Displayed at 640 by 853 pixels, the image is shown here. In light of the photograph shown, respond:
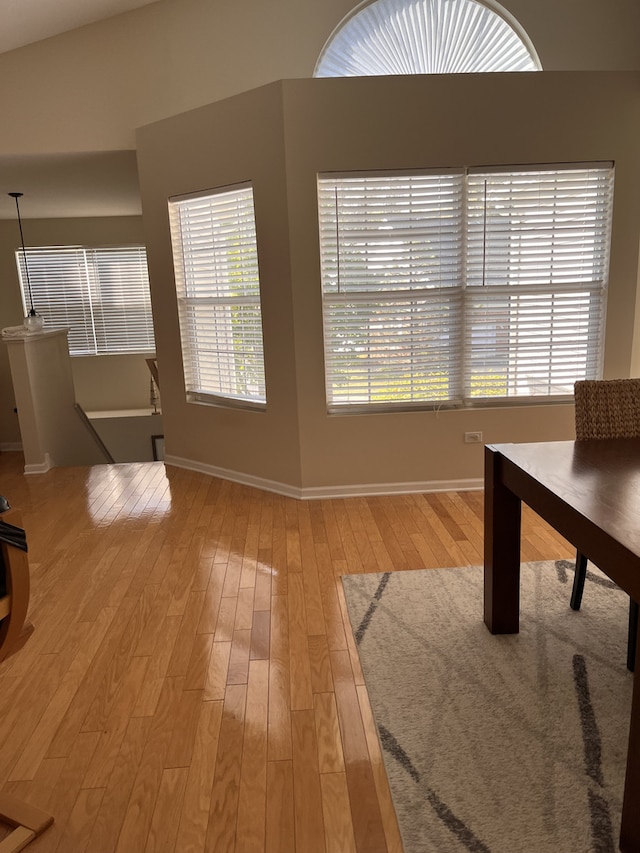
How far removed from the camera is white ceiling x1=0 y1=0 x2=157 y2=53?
394 cm

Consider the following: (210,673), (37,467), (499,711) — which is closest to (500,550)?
(499,711)

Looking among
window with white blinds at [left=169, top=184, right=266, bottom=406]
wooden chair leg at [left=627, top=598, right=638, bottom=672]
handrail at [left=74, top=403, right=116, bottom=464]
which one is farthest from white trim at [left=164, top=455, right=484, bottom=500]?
handrail at [left=74, top=403, right=116, bottom=464]

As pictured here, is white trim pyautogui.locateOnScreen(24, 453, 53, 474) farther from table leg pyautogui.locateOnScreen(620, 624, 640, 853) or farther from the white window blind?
table leg pyautogui.locateOnScreen(620, 624, 640, 853)

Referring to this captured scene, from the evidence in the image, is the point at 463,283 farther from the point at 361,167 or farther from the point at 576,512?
the point at 576,512

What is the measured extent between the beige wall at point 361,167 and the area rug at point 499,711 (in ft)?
4.38

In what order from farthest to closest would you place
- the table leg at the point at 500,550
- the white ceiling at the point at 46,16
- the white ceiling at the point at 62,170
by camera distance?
the white ceiling at the point at 62,170 < the white ceiling at the point at 46,16 < the table leg at the point at 500,550

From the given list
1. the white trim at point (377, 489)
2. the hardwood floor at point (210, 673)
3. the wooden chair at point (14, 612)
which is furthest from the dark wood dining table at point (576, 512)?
the white trim at point (377, 489)

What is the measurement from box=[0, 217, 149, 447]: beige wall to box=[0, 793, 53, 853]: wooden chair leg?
6494 millimetres

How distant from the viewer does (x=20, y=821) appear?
160cm

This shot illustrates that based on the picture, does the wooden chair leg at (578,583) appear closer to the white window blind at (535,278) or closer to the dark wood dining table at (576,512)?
the dark wood dining table at (576,512)

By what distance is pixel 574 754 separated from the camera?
178 centimetres

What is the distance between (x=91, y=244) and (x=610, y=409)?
22.4 ft

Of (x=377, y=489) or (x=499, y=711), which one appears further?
(x=377, y=489)

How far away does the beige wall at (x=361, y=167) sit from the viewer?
3.63 meters
